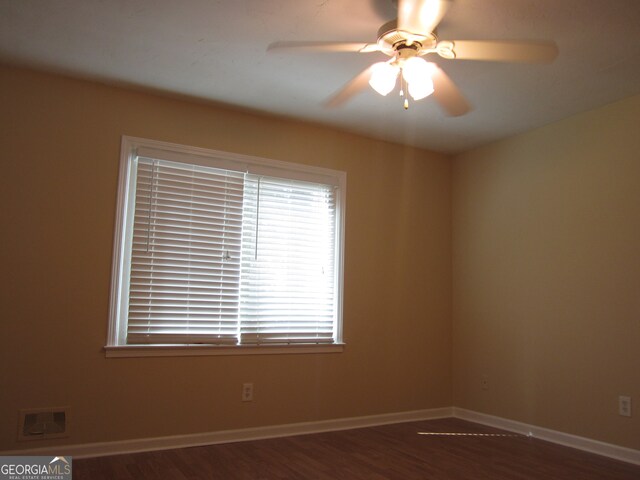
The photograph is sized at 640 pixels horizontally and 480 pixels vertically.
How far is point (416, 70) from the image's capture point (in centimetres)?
269

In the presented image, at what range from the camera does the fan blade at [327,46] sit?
116 inches

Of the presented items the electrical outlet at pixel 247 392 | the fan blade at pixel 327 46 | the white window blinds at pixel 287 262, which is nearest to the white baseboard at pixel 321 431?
the electrical outlet at pixel 247 392

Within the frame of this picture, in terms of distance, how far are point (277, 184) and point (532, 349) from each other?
2361 millimetres

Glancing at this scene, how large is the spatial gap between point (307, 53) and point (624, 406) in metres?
3.01

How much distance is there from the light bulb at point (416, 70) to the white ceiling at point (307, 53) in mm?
238

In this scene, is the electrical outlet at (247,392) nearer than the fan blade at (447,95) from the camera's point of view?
No

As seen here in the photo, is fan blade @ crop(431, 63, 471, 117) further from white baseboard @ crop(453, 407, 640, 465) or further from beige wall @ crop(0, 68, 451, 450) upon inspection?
white baseboard @ crop(453, 407, 640, 465)

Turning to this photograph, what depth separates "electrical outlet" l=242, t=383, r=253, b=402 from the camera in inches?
152

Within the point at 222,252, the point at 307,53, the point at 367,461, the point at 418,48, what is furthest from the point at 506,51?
the point at 367,461

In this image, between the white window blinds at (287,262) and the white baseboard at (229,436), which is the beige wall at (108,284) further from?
the white window blinds at (287,262)

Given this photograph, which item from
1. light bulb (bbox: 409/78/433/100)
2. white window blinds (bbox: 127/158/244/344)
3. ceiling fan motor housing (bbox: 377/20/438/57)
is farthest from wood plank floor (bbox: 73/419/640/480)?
ceiling fan motor housing (bbox: 377/20/438/57)

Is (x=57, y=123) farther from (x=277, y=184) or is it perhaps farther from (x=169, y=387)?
(x=169, y=387)

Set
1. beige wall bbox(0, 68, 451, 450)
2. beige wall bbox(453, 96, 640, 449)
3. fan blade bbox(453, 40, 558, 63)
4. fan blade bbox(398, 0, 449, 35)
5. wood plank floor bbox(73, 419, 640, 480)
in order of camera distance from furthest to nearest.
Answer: beige wall bbox(453, 96, 640, 449) → beige wall bbox(0, 68, 451, 450) → wood plank floor bbox(73, 419, 640, 480) → fan blade bbox(453, 40, 558, 63) → fan blade bbox(398, 0, 449, 35)

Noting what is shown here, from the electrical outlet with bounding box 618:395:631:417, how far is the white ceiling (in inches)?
79.1
